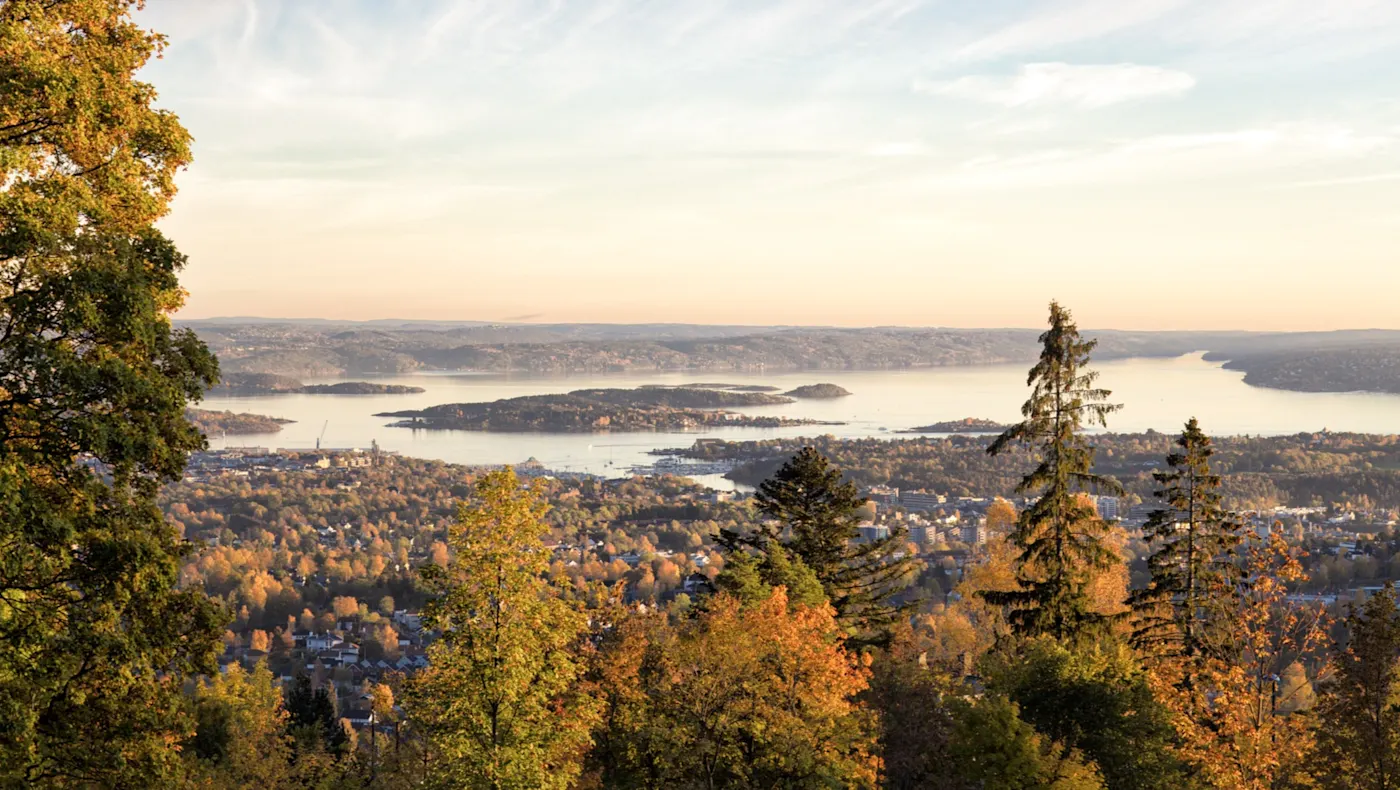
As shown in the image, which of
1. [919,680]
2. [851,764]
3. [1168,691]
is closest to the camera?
[1168,691]

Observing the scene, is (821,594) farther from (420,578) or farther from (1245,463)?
(1245,463)

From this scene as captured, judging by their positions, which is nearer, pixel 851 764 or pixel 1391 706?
pixel 1391 706

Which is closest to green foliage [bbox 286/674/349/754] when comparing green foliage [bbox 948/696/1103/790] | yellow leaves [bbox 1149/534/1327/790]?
green foliage [bbox 948/696/1103/790]

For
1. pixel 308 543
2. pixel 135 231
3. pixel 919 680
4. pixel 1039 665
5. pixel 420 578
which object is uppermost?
pixel 135 231

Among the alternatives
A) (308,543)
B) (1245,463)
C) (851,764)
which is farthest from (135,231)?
(1245,463)

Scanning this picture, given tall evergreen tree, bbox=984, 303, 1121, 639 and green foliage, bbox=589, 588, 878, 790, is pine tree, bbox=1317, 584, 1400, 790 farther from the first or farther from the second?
green foliage, bbox=589, 588, 878, 790

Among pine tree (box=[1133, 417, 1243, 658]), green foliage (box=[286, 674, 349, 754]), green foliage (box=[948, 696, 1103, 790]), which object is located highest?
pine tree (box=[1133, 417, 1243, 658])

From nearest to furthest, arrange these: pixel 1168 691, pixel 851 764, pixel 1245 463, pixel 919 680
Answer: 1. pixel 1168 691
2. pixel 851 764
3. pixel 919 680
4. pixel 1245 463

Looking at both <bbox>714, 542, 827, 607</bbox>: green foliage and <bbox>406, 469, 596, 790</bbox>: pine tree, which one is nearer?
<bbox>406, 469, 596, 790</bbox>: pine tree

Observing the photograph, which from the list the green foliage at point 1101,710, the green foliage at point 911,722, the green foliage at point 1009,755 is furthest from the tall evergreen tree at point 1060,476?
the green foliage at point 1009,755
